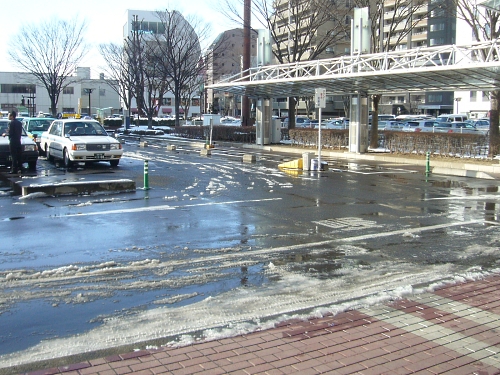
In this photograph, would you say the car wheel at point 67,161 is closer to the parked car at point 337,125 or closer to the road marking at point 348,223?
the road marking at point 348,223

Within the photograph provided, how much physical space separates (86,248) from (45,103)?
102733 millimetres

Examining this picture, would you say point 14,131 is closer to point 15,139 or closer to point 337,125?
point 15,139

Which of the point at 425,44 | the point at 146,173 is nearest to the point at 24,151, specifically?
the point at 146,173

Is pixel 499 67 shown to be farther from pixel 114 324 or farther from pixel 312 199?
pixel 114 324

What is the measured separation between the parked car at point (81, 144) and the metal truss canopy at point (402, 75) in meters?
10.6

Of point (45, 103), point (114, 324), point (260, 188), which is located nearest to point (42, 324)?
point (114, 324)

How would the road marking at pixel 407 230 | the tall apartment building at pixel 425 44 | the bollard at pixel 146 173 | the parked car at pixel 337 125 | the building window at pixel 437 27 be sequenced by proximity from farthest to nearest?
the building window at pixel 437 27
the tall apartment building at pixel 425 44
the parked car at pixel 337 125
the bollard at pixel 146 173
the road marking at pixel 407 230

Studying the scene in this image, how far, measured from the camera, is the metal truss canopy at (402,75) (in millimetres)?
20812

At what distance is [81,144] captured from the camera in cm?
1931

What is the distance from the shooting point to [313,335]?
5.05 meters

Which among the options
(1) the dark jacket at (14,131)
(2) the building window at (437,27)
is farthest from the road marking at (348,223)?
(2) the building window at (437,27)

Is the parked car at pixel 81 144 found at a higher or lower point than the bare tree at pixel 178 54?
lower

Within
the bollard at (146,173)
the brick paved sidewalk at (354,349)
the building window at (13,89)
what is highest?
the building window at (13,89)

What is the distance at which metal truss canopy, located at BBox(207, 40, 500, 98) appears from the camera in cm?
2081
